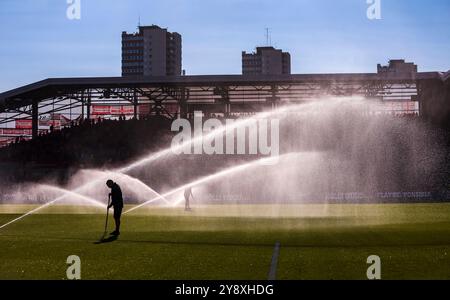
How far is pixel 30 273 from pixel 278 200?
35.2 meters

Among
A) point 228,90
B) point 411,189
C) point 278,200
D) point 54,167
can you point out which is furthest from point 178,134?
point 411,189

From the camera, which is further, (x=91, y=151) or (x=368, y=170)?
(x=91, y=151)

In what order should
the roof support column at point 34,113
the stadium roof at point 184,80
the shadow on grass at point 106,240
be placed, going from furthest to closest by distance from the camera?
1. the roof support column at point 34,113
2. the stadium roof at point 184,80
3. the shadow on grass at point 106,240

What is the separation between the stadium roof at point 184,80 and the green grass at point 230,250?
1459 inches

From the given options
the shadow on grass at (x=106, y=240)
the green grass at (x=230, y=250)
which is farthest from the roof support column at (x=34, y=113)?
the shadow on grass at (x=106, y=240)

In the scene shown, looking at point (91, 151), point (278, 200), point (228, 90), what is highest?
point (228, 90)

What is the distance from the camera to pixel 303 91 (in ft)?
211

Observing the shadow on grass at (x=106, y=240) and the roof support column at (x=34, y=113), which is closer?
the shadow on grass at (x=106, y=240)

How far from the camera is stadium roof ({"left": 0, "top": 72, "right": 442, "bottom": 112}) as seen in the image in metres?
58.0

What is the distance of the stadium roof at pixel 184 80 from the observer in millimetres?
58000

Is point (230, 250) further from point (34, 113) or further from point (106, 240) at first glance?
point (34, 113)

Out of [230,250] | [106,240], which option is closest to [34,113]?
[106,240]

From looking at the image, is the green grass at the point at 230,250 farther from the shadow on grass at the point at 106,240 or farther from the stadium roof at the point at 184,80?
the stadium roof at the point at 184,80

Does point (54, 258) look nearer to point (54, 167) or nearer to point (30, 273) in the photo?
point (30, 273)
